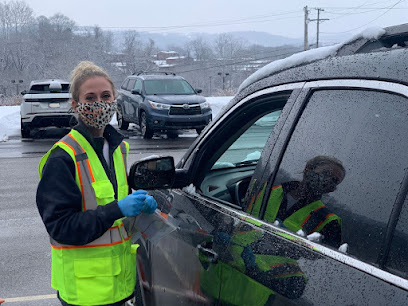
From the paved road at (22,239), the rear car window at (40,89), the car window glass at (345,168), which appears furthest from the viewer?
the rear car window at (40,89)

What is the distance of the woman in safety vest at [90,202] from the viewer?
214 cm

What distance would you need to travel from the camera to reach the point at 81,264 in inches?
88.5

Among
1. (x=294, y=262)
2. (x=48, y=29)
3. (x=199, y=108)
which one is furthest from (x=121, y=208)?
(x=48, y=29)

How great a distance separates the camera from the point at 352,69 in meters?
1.63

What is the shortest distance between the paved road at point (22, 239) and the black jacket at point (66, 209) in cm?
242

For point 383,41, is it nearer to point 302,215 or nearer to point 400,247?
point 302,215

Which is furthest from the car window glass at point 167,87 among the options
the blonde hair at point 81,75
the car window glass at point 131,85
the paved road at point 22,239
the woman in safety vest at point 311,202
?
the woman in safety vest at point 311,202

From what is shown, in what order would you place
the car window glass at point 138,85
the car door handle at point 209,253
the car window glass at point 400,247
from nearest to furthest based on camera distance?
the car window glass at point 400,247 → the car door handle at point 209,253 → the car window glass at point 138,85

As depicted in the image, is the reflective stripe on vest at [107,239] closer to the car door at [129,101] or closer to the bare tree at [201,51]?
the car door at [129,101]

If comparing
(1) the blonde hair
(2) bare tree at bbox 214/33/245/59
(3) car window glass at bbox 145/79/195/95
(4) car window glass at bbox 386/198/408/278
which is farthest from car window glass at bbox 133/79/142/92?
(2) bare tree at bbox 214/33/245/59

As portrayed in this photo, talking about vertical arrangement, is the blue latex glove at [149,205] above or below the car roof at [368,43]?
below

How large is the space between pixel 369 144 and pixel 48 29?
113747mm

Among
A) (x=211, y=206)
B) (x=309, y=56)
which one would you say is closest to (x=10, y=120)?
(x=211, y=206)

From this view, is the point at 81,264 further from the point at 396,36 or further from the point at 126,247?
the point at 396,36
